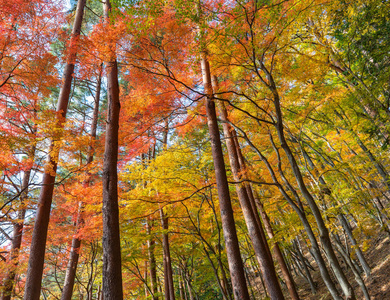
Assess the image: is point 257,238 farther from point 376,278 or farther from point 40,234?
point 376,278

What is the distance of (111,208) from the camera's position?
434cm

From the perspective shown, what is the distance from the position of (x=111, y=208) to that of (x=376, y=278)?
951 cm

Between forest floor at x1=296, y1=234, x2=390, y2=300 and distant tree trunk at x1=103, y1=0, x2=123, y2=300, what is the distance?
5.71m

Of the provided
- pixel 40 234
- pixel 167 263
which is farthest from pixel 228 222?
pixel 40 234

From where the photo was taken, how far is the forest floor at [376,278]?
6.90m

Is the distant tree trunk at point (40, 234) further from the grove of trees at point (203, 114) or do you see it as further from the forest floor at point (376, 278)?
the forest floor at point (376, 278)

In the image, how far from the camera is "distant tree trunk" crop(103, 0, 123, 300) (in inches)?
147

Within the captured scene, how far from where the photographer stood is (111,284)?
3.70 m

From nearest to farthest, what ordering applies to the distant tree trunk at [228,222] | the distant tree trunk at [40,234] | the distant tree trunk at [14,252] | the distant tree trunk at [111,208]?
the distant tree trunk at [111,208] → the distant tree trunk at [228,222] → the distant tree trunk at [40,234] → the distant tree trunk at [14,252]

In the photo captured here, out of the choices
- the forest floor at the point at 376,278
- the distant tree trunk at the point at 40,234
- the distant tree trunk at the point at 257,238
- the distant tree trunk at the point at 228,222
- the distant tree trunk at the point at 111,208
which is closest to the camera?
the distant tree trunk at the point at 111,208

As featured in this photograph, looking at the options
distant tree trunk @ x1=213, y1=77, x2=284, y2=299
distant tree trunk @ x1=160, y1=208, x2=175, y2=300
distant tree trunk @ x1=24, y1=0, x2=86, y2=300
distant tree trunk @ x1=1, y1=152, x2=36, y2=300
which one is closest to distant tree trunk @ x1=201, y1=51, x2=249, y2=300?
distant tree trunk @ x1=213, y1=77, x2=284, y2=299

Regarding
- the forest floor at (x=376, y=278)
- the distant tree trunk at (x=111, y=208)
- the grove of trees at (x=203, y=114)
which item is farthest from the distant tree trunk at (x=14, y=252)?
the forest floor at (x=376, y=278)

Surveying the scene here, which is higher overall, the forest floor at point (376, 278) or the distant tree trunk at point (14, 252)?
the distant tree trunk at point (14, 252)

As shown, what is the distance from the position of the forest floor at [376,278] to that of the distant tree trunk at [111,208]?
18.7 ft
